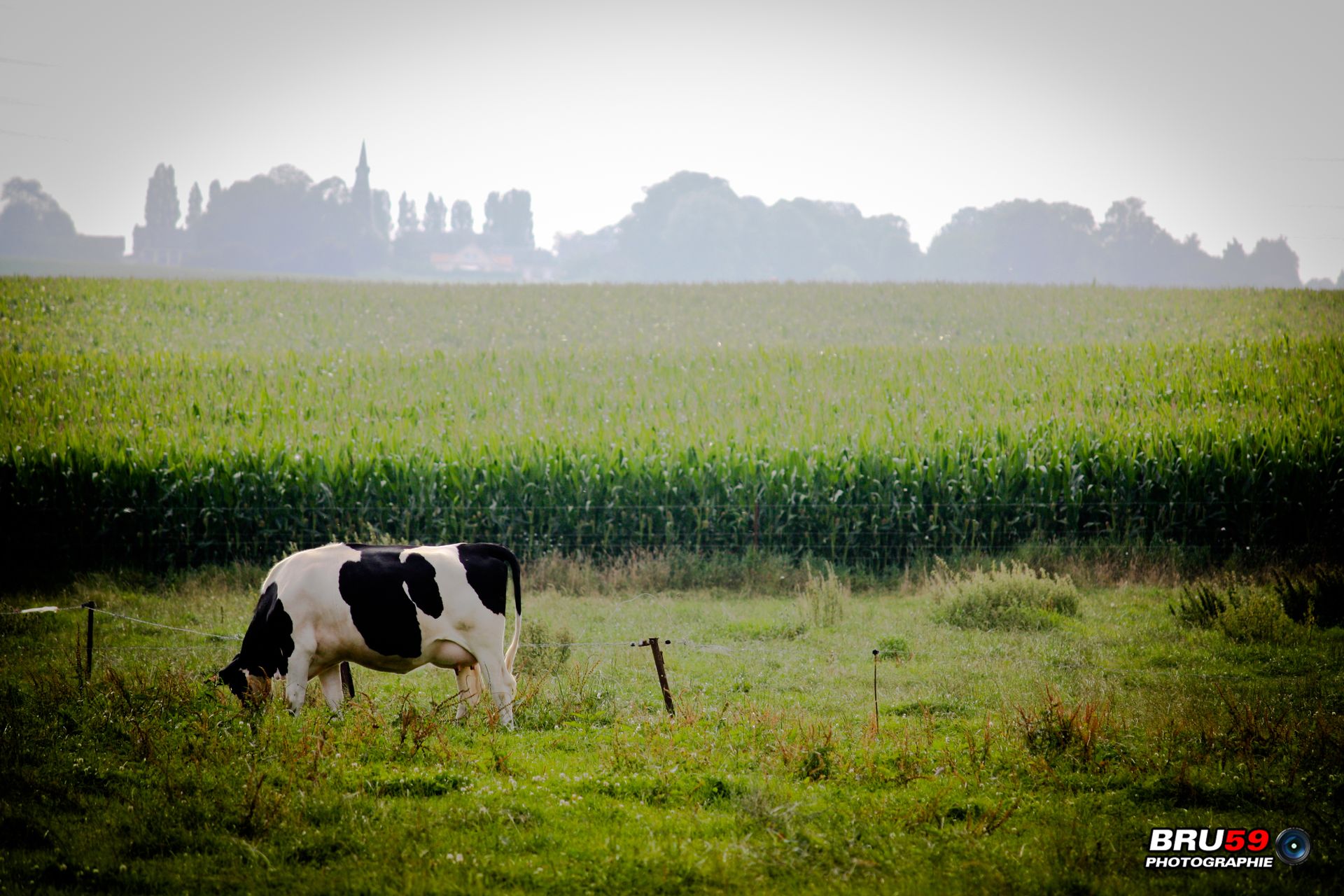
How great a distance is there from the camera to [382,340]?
125ft

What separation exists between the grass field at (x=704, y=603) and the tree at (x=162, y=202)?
119 meters

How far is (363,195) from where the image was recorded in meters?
150

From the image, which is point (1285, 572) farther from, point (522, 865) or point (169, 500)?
point (169, 500)

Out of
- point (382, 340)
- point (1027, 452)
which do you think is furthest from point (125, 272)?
point (1027, 452)

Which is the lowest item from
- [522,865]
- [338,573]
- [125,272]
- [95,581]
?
[95,581]

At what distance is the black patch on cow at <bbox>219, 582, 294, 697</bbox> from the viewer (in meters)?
7.95

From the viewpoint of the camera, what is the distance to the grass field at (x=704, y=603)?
18.9ft

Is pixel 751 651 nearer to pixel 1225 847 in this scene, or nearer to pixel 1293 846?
pixel 1225 847

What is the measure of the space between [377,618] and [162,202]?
158880 millimetres

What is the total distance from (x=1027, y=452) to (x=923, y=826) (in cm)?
1258

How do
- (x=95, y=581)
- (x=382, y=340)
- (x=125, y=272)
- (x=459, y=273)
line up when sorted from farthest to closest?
1. (x=459, y=273)
2. (x=125, y=272)
3. (x=382, y=340)
4. (x=95, y=581)

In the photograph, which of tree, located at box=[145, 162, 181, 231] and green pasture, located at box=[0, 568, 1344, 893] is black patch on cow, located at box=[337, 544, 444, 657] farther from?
tree, located at box=[145, 162, 181, 231]

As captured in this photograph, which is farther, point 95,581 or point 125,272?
point 125,272

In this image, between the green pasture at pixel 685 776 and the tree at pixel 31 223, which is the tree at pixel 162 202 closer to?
the tree at pixel 31 223
